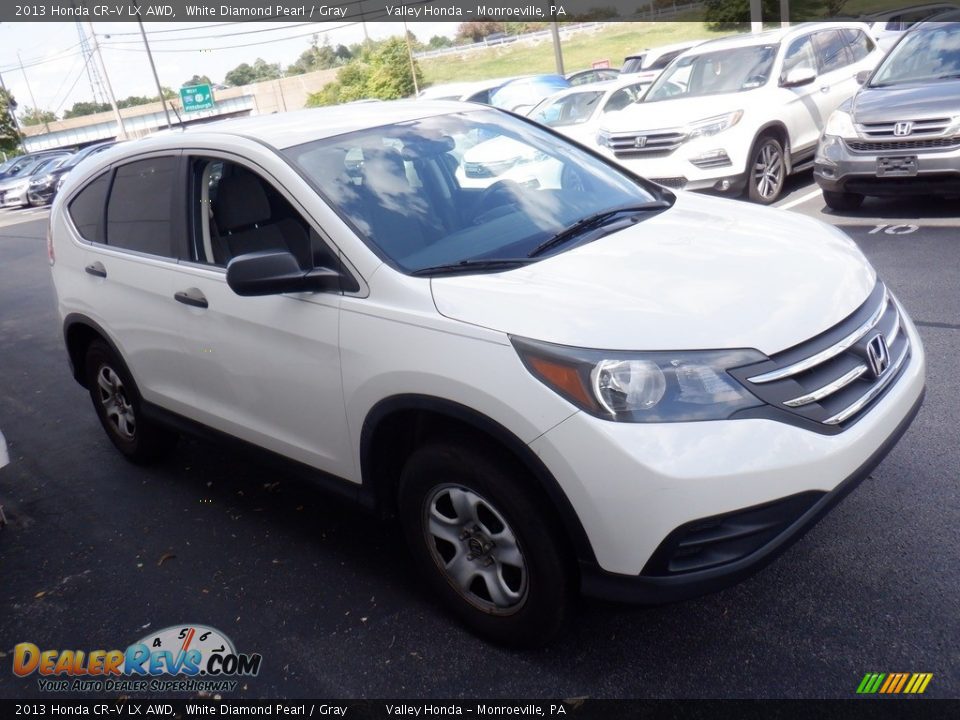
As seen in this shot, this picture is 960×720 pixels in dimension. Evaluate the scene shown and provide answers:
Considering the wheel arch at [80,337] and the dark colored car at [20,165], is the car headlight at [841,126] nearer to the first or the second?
the wheel arch at [80,337]

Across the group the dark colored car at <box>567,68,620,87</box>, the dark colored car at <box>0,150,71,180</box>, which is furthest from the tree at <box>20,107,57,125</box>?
the dark colored car at <box>567,68,620,87</box>

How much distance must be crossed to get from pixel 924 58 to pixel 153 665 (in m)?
8.43

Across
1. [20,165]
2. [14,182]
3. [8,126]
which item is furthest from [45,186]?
[8,126]

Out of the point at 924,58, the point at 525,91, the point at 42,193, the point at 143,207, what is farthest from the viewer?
the point at 42,193

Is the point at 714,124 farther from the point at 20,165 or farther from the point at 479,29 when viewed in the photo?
the point at 479,29

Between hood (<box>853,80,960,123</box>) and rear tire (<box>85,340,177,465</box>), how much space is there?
6376 mm

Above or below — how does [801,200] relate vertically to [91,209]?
below

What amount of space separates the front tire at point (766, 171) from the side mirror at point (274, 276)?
6933mm

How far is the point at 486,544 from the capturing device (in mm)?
2891

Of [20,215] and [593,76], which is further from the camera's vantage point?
[20,215]

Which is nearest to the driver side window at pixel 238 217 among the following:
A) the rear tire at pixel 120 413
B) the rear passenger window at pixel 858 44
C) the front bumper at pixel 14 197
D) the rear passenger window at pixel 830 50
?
the rear tire at pixel 120 413

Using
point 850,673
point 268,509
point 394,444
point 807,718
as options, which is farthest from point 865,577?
point 268,509

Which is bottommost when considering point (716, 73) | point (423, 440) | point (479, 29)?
point (479, 29)

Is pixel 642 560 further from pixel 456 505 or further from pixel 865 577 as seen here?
pixel 865 577
